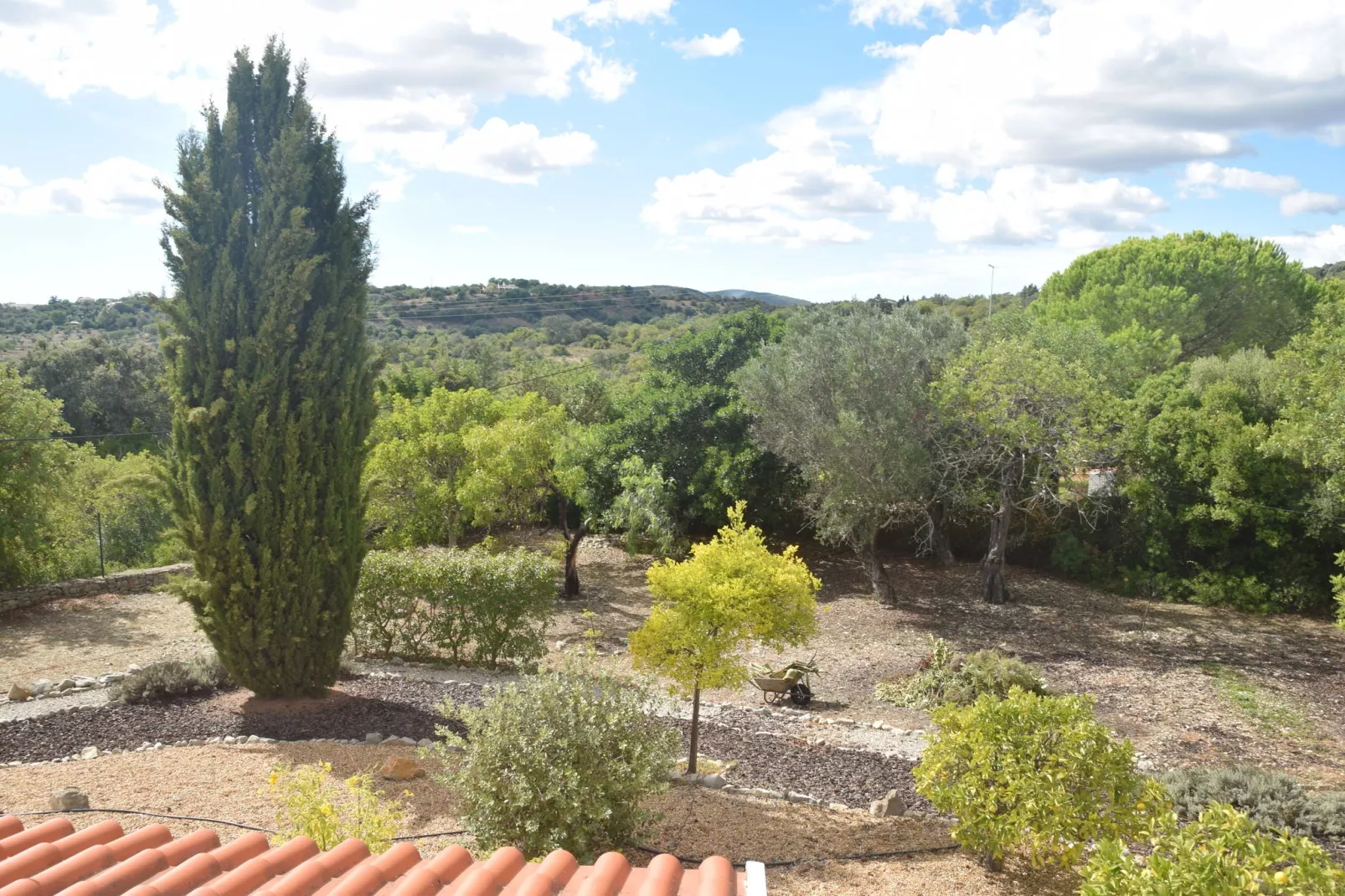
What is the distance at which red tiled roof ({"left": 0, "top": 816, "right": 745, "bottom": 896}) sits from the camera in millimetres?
3529

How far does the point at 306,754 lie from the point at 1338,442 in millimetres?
12782

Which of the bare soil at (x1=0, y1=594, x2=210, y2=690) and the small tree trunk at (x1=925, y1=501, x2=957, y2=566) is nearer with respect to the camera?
the bare soil at (x1=0, y1=594, x2=210, y2=690)

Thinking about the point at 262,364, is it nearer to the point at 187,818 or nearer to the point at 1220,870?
the point at 187,818

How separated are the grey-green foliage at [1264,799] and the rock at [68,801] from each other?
7.65 m

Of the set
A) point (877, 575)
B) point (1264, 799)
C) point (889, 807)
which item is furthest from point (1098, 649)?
point (889, 807)

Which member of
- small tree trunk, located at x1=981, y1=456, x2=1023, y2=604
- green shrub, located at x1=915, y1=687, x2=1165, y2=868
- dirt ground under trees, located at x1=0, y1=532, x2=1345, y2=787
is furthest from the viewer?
small tree trunk, located at x1=981, y1=456, x2=1023, y2=604

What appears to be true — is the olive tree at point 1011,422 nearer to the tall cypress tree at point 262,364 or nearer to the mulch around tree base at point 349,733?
the mulch around tree base at point 349,733

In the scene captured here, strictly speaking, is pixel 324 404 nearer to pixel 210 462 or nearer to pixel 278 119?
pixel 210 462

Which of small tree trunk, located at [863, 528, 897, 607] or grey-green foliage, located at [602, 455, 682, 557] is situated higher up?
grey-green foliage, located at [602, 455, 682, 557]

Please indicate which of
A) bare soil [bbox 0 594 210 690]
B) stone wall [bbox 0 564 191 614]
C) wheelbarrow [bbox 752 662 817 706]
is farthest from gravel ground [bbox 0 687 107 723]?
wheelbarrow [bbox 752 662 817 706]

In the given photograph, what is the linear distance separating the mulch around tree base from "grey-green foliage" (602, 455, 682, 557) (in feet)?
20.7

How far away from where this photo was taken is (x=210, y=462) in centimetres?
875

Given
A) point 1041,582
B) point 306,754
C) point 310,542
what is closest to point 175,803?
point 306,754

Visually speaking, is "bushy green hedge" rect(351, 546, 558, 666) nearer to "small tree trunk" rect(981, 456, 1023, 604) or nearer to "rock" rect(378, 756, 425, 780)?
"rock" rect(378, 756, 425, 780)
